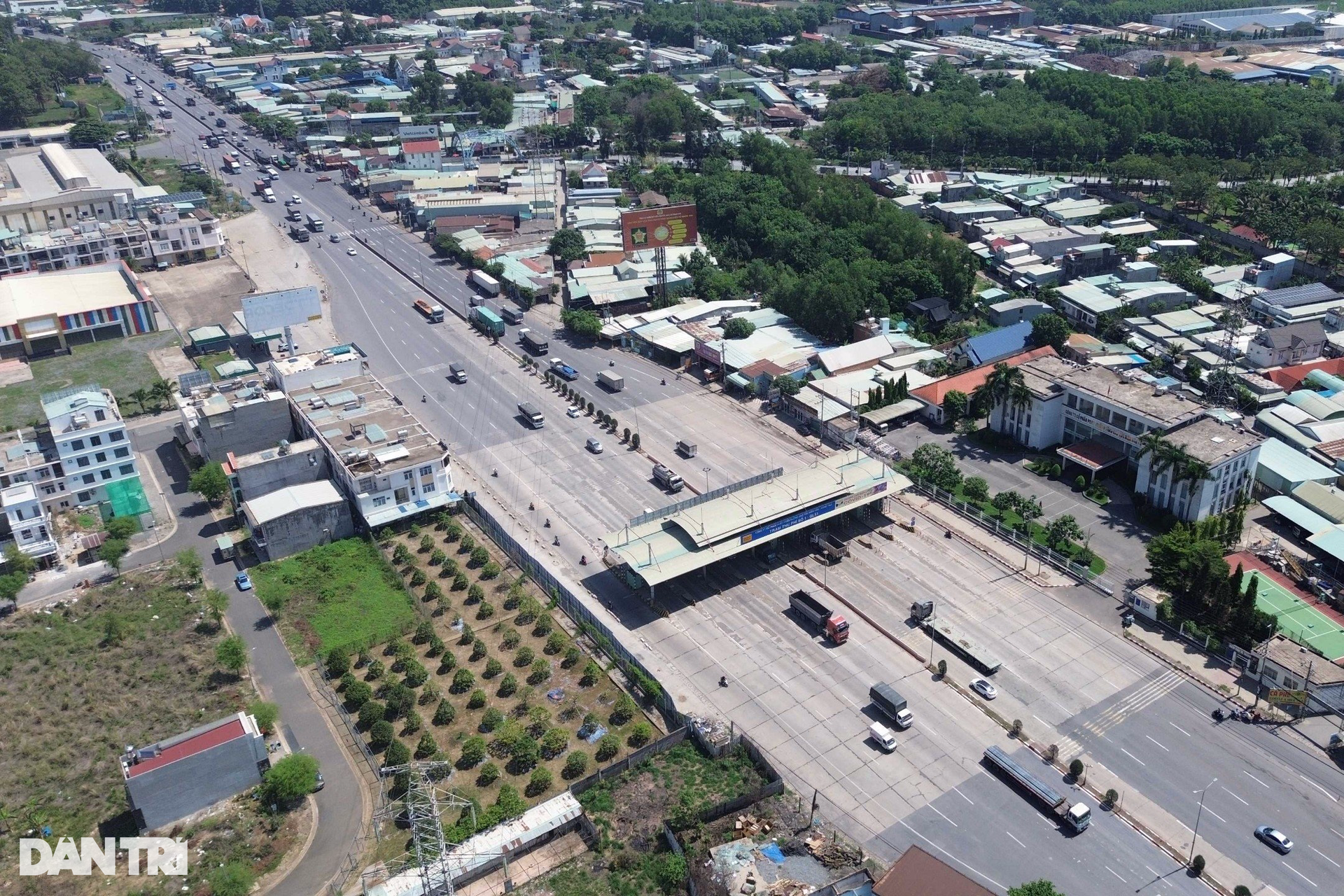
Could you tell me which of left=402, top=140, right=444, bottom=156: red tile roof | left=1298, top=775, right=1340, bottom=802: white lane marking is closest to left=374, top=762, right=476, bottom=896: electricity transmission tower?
left=1298, top=775, right=1340, bottom=802: white lane marking

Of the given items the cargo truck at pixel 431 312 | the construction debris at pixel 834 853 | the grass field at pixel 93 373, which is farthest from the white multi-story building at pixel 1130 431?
the grass field at pixel 93 373

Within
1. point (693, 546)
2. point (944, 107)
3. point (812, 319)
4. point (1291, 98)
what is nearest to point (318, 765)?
point (693, 546)

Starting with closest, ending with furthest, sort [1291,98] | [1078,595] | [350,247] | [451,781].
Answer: [451,781], [1078,595], [350,247], [1291,98]

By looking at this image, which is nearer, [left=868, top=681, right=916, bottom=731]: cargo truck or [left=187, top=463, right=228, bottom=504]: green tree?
[left=868, top=681, right=916, bottom=731]: cargo truck

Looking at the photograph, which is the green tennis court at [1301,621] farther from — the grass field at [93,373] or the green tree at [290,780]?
the grass field at [93,373]

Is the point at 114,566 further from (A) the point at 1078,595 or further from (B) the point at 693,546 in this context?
(A) the point at 1078,595

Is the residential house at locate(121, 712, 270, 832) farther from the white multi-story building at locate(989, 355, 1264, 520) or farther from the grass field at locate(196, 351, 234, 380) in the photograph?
the white multi-story building at locate(989, 355, 1264, 520)
